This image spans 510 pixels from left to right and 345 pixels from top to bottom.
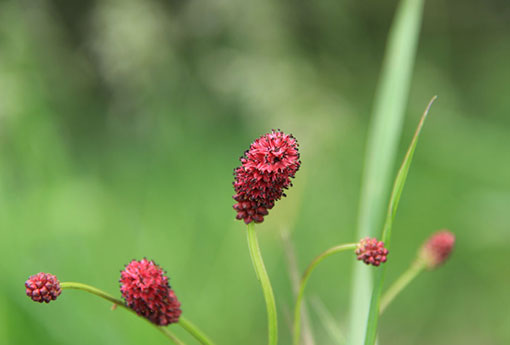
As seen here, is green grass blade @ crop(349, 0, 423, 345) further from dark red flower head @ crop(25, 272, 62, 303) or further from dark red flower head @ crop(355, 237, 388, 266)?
dark red flower head @ crop(25, 272, 62, 303)

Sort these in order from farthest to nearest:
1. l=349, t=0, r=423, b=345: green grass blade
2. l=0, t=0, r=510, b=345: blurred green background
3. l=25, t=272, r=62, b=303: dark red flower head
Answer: l=0, t=0, r=510, b=345: blurred green background
l=349, t=0, r=423, b=345: green grass blade
l=25, t=272, r=62, b=303: dark red flower head

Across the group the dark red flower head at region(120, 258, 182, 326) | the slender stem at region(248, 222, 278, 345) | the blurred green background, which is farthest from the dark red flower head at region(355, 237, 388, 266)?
the blurred green background

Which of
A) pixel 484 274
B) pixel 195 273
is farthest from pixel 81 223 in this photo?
pixel 484 274

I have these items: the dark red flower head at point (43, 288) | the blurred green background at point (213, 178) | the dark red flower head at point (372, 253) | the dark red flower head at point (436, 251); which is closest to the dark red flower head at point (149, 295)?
the dark red flower head at point (43, 288)

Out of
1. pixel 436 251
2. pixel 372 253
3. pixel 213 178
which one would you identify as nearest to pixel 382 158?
pixel 436 251

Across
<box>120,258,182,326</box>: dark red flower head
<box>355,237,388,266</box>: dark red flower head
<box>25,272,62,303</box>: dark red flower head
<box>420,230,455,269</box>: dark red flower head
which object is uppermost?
<box>25,272,62,303</box>: dark red flower head

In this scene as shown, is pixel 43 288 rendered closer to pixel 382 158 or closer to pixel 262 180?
pixel 262 180

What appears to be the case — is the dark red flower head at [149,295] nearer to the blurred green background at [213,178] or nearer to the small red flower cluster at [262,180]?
the small red flower cluster at [262,180]

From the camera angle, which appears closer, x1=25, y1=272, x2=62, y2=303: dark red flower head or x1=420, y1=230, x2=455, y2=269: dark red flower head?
x1=25, y1=272, x2=62, y2=303: dark red flower head
